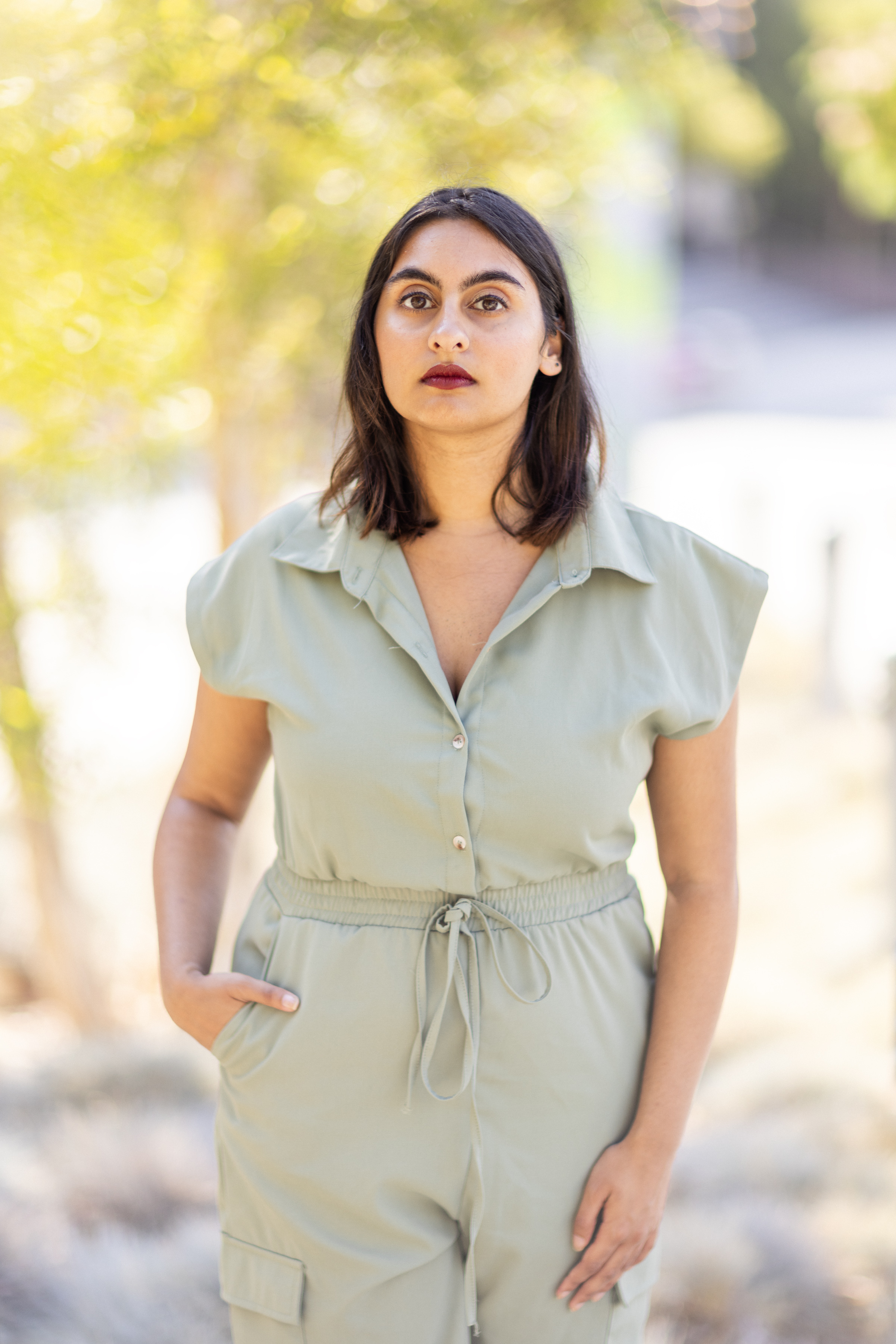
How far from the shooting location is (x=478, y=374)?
4.63 ft

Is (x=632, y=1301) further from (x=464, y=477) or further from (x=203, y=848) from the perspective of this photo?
(x=464, y=477)

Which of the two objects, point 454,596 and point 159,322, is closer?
point 454,596

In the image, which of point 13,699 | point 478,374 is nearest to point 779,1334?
point 478,374

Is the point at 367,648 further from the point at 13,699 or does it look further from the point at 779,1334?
the point at 13,699

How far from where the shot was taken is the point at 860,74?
357 centimetres

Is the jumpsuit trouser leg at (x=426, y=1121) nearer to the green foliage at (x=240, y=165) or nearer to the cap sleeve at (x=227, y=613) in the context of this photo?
the cap sleeve at (x=227, y=613)

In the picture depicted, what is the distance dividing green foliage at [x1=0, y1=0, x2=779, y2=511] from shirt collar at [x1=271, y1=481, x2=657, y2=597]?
601mm

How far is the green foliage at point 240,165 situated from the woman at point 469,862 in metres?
0.55

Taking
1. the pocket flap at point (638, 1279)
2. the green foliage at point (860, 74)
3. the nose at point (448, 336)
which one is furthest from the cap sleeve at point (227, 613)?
the green foliage at point (860, 74)

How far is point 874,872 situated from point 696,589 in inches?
139

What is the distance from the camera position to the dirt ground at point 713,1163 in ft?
7.38

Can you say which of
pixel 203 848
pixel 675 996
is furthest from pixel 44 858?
pixel 675 996

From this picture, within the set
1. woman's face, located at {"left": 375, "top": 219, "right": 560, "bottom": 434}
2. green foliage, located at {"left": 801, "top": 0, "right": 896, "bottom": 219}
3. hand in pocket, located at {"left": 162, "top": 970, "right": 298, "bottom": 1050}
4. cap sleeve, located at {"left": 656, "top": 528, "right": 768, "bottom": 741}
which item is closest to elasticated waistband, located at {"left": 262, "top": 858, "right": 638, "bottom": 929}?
hand in pocket, located at {"left": 162, "top": 970, "right": 298, "bottom": 1050}

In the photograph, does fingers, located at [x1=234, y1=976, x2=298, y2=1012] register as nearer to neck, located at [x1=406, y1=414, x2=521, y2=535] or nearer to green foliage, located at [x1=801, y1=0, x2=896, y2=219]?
neck, located at [x1=406, y1=414, x2=521, y2=535]
